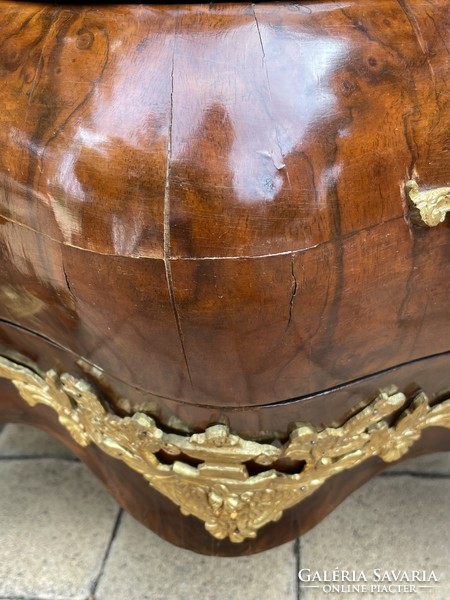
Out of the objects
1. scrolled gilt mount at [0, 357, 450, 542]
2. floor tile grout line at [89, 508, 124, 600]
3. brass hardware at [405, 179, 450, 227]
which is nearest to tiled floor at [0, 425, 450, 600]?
floor tile grout line at [89, 508, 124, 600]

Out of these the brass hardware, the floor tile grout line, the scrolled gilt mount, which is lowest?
the floor tile grout line

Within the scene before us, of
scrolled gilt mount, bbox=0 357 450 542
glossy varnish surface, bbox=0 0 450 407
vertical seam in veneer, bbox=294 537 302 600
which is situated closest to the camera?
glossy varnish surface, bbox=0 0 450 407

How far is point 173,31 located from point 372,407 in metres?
0.39

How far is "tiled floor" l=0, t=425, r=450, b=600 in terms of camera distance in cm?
83

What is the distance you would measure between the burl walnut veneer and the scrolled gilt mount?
0.04 metres

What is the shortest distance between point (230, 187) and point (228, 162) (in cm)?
2

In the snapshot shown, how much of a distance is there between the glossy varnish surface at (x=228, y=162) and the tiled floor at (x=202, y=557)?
455 mm

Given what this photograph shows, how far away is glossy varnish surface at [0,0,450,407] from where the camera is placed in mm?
436

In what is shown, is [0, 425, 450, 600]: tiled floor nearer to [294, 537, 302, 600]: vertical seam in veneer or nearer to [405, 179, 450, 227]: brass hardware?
[294, 537, 302, 600]: vertical seam in veneer

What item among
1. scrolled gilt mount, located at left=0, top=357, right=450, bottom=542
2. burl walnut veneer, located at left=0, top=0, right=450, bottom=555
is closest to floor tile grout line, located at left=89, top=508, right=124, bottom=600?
scrolled gilt mount, located at left=0, top=357, right=450, bottom=542

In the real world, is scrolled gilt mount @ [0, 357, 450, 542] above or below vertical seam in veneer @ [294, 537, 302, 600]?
above

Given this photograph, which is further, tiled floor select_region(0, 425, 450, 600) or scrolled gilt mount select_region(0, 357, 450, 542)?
tiled floor select_region(0, 425, 450, 600)

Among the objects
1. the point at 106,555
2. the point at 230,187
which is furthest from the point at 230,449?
the point at 106,555

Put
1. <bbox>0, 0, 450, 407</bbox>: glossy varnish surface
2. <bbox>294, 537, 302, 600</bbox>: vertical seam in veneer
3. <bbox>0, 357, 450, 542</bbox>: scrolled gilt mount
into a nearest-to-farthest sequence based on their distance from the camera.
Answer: <bbox>0, 0, 450, 407</bbox>: glossy varnish surface, <bbox>0, 357, 450, 542</bbox>: scrolled gilt mount, <bbox>294, 537, 302, 600</bbox>: vertical seam in veneer
